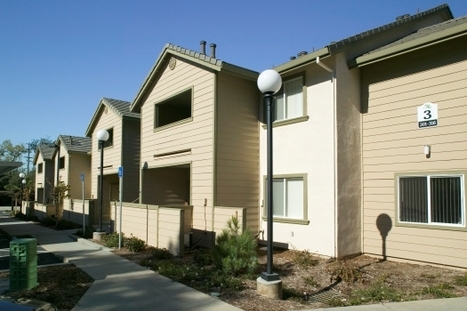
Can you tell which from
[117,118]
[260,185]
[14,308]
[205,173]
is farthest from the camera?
[117,118]

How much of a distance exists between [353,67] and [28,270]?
9.55 meters

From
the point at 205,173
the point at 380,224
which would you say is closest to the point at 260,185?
the point at 205,173

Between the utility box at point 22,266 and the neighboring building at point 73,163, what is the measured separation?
17103 millimetres

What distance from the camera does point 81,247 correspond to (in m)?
12.4

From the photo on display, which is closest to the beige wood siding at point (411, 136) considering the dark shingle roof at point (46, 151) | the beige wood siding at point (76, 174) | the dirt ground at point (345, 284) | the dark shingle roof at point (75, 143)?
the dirt ground at point (345, 284)

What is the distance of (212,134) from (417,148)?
5.86 metres

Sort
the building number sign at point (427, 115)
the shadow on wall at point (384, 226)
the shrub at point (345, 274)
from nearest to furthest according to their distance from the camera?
1. the shrub at point (345, 274)
2. the building number sign at point (427, 115)
3. the shadow on wall at point (384, 226)

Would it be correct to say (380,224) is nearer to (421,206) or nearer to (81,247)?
(421,206)

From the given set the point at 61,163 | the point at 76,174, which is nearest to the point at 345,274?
the point at 76,174

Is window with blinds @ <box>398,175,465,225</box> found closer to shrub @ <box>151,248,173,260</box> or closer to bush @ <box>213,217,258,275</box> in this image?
bush @ <box>213,217,258,275</box>

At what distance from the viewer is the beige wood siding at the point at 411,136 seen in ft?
29.0

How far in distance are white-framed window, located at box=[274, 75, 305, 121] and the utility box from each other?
314 inches

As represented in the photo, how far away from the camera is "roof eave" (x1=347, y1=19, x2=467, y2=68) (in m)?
8.66

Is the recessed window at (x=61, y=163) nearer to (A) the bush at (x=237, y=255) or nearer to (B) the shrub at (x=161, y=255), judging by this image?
(B) the shrub at (x=161, y=255)
